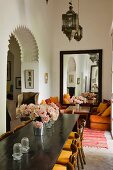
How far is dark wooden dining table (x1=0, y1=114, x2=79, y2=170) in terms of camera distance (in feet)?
6.31

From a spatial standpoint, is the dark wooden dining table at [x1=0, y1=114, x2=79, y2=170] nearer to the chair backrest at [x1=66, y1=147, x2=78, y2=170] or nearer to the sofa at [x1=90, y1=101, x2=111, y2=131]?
the chair backrest at [x1=66, y1=147, x2=78, y2=170]

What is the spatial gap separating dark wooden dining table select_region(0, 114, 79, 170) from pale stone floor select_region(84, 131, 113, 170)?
3.37ft

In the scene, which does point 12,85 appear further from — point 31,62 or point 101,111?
point 101,111

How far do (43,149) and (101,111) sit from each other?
16.8ft

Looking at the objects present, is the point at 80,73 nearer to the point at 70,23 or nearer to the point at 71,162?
the point at 70,23

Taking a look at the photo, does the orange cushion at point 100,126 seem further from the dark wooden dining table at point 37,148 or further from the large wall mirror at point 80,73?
the dark wooden dining table at point 37,148

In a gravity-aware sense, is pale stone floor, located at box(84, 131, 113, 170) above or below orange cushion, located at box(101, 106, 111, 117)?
below

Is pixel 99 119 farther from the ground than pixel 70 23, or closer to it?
closer to it

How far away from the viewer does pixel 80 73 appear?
845 centimetres

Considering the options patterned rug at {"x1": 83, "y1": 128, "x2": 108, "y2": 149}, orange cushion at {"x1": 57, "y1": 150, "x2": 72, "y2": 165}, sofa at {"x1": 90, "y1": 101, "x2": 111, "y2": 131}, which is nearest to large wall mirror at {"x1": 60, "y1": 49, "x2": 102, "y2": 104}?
sofa at {"x1": 90, "y1": 101, "x2": 111, "y2": 131}

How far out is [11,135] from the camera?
295 cm

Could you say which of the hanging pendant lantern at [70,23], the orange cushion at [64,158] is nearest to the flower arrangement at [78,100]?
the hanging pendant lantern at [70,23]

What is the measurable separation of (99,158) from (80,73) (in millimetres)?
4593

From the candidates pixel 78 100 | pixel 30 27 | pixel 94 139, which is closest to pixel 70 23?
pixel 30 27
